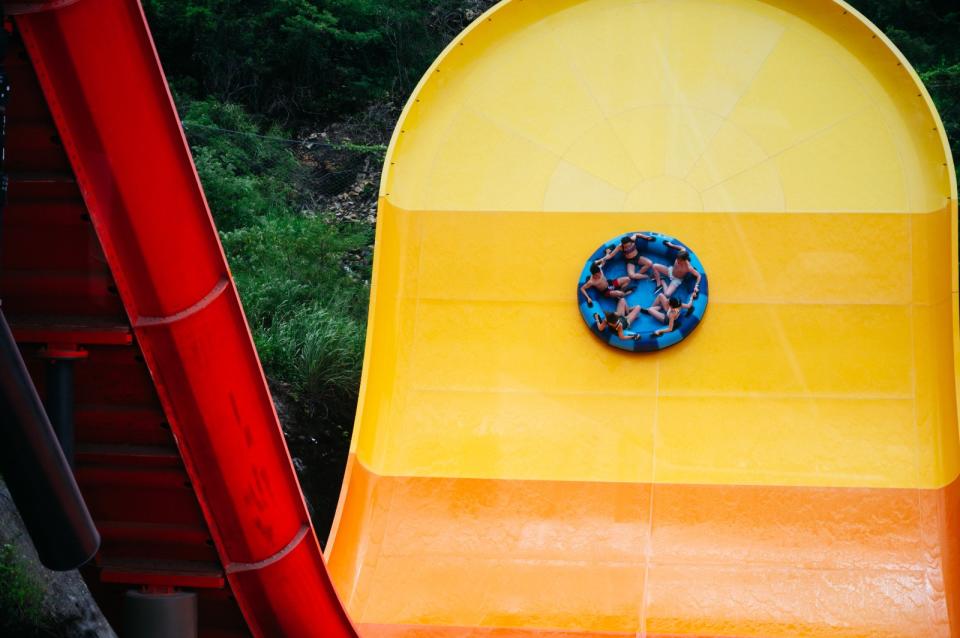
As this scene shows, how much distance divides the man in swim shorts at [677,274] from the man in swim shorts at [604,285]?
0.67ft

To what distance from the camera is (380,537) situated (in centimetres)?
654

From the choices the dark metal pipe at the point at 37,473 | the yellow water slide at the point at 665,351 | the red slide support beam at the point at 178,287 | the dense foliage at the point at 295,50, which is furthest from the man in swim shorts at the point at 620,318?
the dense foliage at the point at 295,50

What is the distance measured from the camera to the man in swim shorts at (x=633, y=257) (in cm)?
713

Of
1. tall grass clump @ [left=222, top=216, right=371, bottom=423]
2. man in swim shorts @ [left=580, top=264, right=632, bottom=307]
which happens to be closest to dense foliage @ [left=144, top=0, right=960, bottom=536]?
tall grass clump @ [left=222, top=216, right=371, bottom=423]

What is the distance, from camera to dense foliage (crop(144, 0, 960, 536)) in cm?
1009

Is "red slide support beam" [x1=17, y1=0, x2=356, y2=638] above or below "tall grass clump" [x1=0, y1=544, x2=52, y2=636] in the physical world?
above

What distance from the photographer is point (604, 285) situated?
716 centimetres

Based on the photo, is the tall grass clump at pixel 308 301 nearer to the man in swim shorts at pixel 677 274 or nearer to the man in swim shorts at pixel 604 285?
the man in swim shorts at pixel 604 285

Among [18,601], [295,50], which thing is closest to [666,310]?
[18,601]

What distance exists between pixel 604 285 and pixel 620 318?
25 cm

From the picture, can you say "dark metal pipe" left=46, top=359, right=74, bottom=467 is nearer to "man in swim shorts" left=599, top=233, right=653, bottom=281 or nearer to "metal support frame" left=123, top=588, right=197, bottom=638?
"metal support frame" left=123, top=588, right=197, bottom=638

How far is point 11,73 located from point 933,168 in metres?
6.01

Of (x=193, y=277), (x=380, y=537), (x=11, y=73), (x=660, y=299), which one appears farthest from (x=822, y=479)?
(x=11, y=73)

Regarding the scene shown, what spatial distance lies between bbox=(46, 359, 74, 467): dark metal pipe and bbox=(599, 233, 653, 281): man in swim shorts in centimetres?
438
